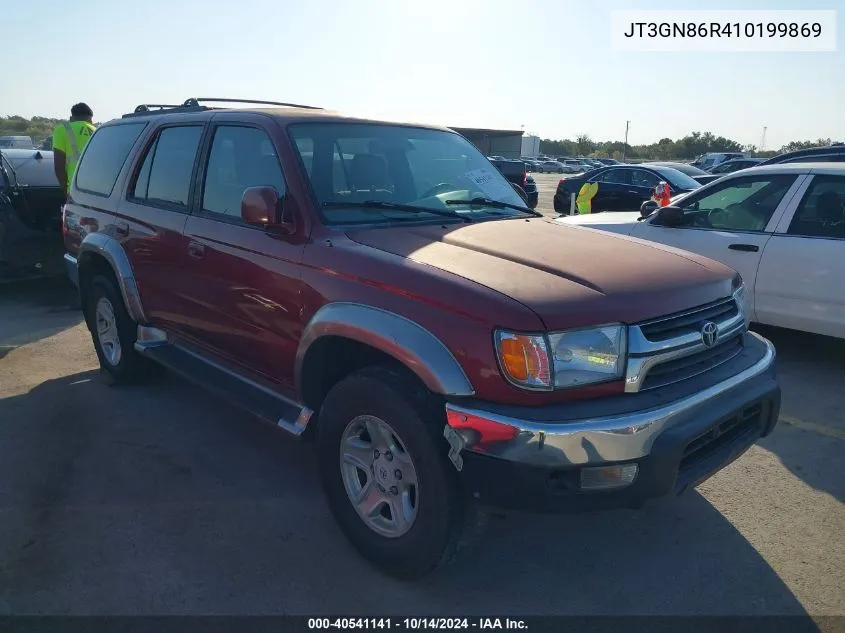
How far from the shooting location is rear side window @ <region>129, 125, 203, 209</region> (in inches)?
160

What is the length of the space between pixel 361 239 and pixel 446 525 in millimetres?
1282

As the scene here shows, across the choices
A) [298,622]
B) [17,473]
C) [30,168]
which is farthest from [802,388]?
[30,168]

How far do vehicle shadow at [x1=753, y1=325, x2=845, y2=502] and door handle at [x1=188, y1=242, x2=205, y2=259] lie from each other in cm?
350

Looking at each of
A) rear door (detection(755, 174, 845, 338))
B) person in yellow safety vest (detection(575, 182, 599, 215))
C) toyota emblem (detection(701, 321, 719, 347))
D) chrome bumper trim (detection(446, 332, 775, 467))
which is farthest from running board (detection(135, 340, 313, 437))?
person in yellow safety vest (detection(575, 182, 599, 215))

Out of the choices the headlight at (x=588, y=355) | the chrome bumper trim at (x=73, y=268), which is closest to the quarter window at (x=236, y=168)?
the headlight at (x=588, y=355)

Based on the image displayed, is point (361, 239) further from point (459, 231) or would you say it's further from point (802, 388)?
point (802, 388)

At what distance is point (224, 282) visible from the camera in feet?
11.8

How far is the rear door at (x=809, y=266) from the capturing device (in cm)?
509

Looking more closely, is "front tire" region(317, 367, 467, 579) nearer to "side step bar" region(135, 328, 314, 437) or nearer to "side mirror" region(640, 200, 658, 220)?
"side step bar" region(135, 328, 314, 437)

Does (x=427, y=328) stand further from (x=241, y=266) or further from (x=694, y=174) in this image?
(x=694, y=174)

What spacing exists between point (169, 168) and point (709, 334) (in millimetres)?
3307

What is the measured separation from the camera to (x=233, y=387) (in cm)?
366

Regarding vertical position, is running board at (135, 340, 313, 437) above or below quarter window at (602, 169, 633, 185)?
below

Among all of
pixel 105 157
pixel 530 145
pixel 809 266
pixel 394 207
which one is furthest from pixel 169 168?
pixel 530 145
